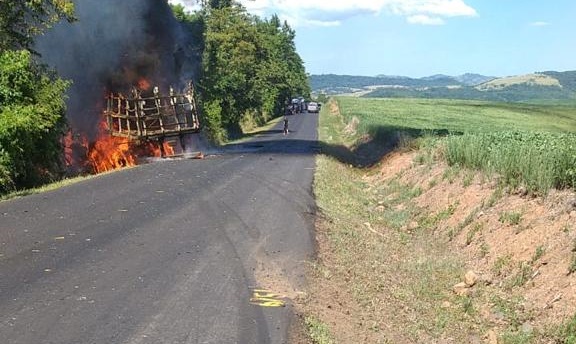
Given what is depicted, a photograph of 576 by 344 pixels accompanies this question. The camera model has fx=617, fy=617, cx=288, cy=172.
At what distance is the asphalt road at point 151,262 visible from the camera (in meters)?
6.52

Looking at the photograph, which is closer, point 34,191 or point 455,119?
point 34,191

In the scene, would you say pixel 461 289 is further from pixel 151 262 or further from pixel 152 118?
pixel 152 118

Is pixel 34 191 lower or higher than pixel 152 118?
lower

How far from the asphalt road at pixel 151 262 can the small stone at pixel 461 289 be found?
237 cm

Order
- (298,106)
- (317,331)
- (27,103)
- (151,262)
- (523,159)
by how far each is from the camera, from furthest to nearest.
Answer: (298,106) → (27,103) → (523,159) → (151,262) → (317,331)

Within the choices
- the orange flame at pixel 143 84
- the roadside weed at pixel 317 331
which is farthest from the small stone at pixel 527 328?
the orange flame at pixel 143 84

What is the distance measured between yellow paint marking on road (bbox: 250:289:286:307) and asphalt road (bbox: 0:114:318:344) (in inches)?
1.0

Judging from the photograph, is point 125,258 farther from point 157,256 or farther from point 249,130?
point 249,130

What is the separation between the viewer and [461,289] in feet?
32.0

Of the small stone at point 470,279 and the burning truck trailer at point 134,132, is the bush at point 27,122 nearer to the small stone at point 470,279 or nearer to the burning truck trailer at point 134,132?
the burning truck trailer at point 134,132

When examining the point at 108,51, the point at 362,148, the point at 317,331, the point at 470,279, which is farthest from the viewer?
the point at 362,148

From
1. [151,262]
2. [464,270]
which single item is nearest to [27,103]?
[151,262]

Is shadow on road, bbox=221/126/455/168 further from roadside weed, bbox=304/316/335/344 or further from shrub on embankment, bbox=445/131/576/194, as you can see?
roadside weed, bbox=304/316/335/344

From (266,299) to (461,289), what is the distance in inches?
143
